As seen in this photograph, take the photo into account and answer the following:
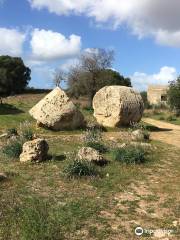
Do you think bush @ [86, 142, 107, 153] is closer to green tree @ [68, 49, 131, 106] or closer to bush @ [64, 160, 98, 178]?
bush @ [64, 160, 98, 178]

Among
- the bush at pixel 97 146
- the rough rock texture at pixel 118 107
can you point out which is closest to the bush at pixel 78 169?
the bush at pixel 97 146

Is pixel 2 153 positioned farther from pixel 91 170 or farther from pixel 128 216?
pixel 128 216

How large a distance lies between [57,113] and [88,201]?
1219cm

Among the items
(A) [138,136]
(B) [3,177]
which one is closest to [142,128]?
(A) [138,136]

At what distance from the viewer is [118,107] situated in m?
24.3

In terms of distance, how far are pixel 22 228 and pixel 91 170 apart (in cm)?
423

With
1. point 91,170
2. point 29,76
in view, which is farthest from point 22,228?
point 29,76

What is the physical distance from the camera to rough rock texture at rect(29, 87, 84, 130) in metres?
22.1

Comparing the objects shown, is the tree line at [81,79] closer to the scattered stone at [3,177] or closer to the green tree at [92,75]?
the green tree at [92,75]

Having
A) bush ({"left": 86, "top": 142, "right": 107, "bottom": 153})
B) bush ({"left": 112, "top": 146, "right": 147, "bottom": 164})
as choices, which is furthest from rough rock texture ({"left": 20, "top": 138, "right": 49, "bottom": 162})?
bush ({"left": 86, "top": 142, "right": 107, "bottom": 153})

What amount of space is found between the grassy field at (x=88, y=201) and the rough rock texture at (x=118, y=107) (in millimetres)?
9511

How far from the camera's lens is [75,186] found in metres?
11.4

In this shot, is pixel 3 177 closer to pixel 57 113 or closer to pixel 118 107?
pixel 57 113

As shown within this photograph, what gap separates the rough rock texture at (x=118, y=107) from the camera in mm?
24375
